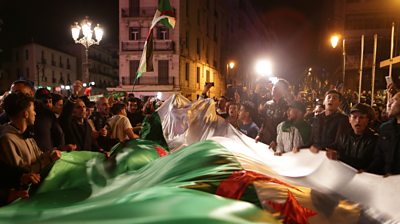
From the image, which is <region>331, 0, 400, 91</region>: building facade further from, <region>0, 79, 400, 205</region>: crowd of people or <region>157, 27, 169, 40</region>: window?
<region>0, 79, 400, 205</region>: crowd of people

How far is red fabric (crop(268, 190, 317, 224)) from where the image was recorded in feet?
8.14

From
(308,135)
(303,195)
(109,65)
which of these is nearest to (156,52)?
(308,135)

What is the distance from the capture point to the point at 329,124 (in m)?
4.93

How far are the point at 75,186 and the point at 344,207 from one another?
2584 mm

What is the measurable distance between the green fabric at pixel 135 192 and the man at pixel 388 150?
69.9 inches

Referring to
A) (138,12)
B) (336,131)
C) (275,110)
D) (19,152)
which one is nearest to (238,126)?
(275,110)

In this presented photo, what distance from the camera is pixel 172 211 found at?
5.82 ft

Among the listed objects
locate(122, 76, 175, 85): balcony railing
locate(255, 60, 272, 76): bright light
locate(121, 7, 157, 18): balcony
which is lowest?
locate(122, 76, 175, 85): balcony railing

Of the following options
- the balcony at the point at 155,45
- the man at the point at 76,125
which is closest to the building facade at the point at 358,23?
the balcony at the point at 155,45

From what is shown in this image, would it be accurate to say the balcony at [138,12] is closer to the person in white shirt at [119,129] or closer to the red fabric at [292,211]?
the person in white shirt at [119,129]

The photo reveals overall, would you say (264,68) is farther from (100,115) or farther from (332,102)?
(332,102)

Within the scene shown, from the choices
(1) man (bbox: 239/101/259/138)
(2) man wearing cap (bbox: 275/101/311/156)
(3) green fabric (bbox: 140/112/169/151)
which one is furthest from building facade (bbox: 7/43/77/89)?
(2) man wearing cap (bbox: 275/101/311/156)

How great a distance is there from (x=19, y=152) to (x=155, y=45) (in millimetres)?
33013

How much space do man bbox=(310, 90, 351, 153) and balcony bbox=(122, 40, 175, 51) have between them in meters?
31.3
